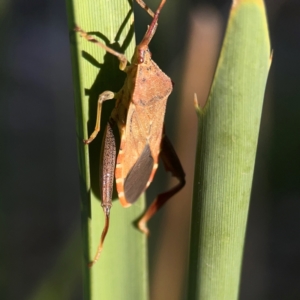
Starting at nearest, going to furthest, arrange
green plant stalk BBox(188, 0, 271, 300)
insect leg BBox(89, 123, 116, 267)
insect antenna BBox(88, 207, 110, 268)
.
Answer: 1. green plant stalk BBox(188, 0, 271, 300)
2. insect antenna BBox(88, 207, 110, 268)
3. insect leg BBox(89, 123, 116, 267)

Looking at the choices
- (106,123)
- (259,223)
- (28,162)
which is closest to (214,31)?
(106,123)

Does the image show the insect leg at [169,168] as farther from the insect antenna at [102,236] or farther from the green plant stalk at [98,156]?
the insect antenna at [102,236]

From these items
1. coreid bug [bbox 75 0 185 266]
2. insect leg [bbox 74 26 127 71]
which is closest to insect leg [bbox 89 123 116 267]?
coreid bug [bbox 75 0 185 266]

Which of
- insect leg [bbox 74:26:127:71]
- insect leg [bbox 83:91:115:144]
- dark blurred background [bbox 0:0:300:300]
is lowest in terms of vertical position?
dark blurred background [bbox 0:0:300:300]

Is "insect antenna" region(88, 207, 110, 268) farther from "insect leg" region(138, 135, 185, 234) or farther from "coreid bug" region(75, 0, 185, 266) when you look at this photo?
"insect leg" region(138, 135, 185, 234)

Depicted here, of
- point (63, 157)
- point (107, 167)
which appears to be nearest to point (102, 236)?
point (107, 167)

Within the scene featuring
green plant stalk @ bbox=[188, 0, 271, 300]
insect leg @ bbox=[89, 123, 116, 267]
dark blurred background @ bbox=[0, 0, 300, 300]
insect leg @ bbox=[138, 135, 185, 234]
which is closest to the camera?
green plant stalk @ bbox=[188, 0, 271, 300]

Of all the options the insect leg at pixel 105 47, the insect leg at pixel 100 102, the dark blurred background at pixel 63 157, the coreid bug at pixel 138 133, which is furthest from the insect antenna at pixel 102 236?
the dark blurred background at pixel 63 157
